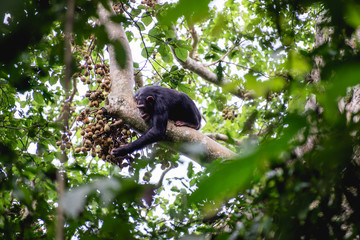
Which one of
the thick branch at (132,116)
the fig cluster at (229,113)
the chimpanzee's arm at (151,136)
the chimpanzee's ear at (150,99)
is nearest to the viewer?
the thick branch at (132,116)

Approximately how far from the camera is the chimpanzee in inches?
113

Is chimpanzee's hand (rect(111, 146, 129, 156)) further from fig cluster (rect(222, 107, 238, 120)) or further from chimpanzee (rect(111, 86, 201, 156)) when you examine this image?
fig cluster (rect(222, 107, 238, 120))

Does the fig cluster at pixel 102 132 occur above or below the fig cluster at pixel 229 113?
below

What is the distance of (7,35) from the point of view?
73 cm

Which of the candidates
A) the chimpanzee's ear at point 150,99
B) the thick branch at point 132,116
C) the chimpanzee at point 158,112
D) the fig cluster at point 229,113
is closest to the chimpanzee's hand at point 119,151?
the chimpanzee at point 158,112

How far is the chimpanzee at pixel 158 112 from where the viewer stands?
2.88 metres

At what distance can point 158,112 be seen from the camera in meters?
3.40

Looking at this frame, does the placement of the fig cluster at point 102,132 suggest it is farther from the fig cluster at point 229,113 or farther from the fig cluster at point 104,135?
the fig cluster at point 229,113

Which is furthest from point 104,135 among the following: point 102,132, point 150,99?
point 150,99

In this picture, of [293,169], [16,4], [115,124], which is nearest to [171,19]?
[16,4]

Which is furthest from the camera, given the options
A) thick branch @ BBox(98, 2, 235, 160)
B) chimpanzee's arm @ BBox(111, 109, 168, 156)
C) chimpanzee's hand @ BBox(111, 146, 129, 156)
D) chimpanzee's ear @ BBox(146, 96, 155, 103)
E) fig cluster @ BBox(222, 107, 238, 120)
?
fig cluster @ BBox(222, 107, 238, 120)

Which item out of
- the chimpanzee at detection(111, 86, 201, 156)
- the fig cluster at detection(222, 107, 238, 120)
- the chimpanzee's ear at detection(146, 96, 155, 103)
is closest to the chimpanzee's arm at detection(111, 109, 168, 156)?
the chimpanzee at detection(111, 86, 201, 156)

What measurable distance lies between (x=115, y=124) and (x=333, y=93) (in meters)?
2.57

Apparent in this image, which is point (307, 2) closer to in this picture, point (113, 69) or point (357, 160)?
point (357, 160)
